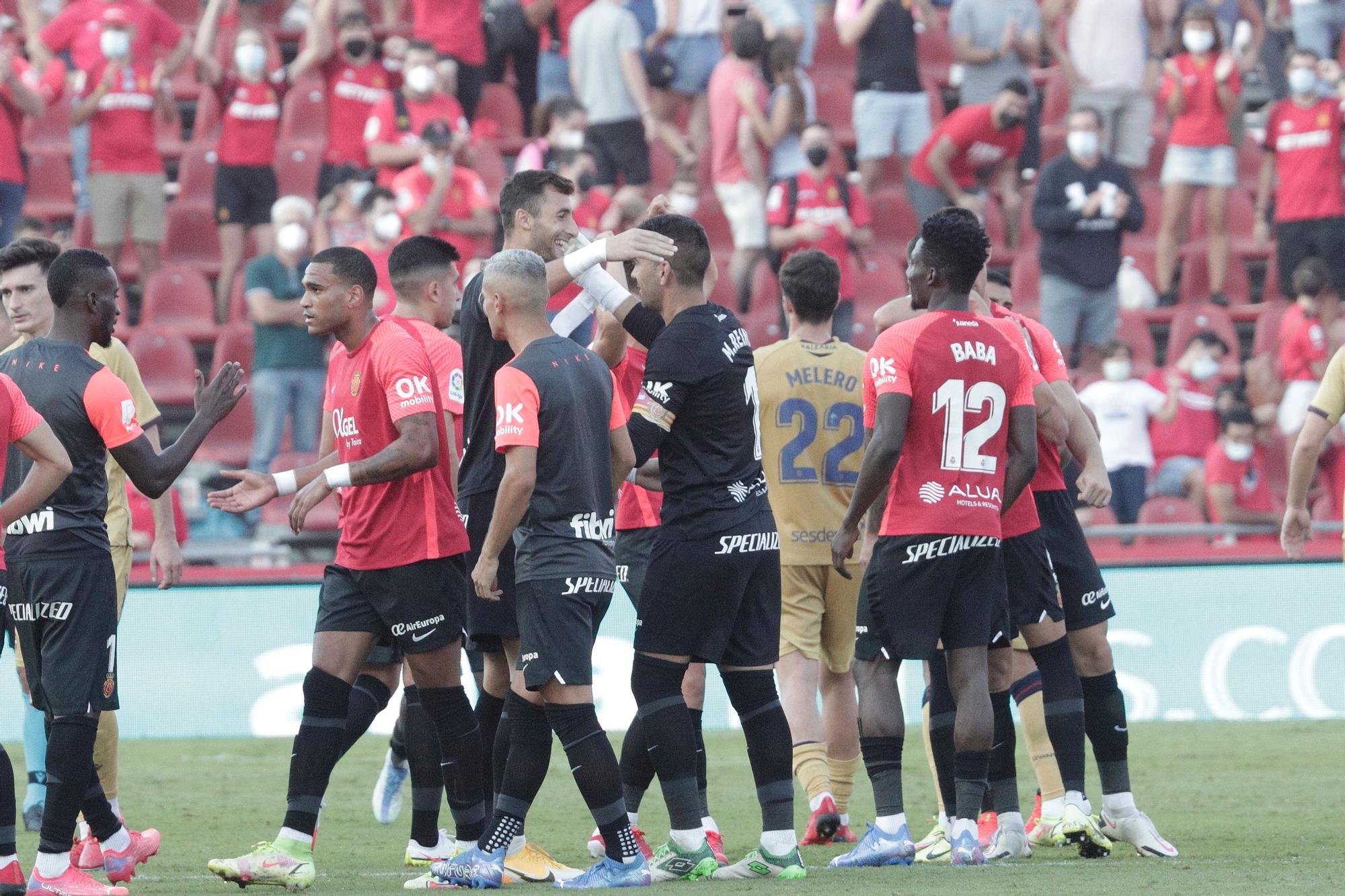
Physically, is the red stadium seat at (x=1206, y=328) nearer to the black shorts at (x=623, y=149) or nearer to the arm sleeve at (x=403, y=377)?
the black shorts at (x=623, y=149)

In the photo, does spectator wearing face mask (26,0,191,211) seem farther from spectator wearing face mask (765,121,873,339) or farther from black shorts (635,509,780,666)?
black shorts (635,509,780,666)

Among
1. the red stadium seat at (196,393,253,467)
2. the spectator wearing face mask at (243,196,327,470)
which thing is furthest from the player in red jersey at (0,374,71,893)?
the red stadium seat at (196,393,253,467)

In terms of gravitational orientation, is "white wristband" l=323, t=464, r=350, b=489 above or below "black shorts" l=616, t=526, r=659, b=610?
above

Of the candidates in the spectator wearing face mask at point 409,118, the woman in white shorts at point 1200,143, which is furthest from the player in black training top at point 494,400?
the woman in white shorts at point 1200,143

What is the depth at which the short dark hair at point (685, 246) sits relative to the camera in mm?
6730

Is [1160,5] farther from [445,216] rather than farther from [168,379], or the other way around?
[168,379]

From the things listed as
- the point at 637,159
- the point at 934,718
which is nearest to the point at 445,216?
the point at 637,159

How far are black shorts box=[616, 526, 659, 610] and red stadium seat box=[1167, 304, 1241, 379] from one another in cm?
896

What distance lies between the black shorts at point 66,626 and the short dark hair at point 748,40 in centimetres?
1040

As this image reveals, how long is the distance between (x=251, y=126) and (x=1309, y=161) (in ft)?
30.3

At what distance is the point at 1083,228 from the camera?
14891 mm

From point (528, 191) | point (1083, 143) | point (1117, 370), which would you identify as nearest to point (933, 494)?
point (528, 191)

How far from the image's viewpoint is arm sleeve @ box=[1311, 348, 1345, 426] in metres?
7.47

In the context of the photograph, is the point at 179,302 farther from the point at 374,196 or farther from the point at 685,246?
the point at 685,246
